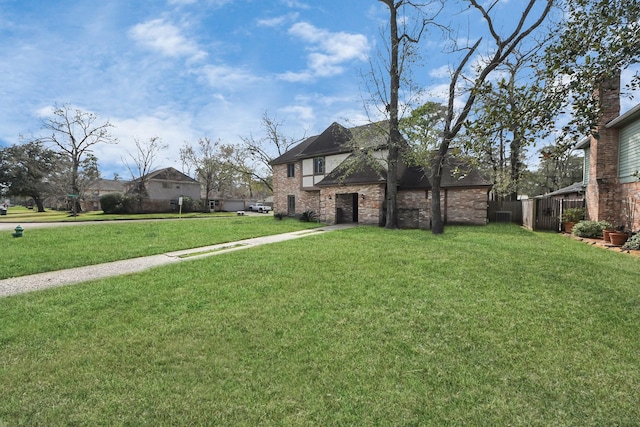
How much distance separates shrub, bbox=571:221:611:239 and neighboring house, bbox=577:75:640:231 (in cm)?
84

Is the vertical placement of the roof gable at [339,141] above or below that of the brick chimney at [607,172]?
above

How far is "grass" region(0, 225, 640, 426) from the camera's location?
237cm

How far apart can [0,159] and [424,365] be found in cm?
6039

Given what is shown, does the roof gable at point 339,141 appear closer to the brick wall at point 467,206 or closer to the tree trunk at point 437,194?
the tree trunk at point 437,194

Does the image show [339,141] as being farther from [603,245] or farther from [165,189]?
[165,189]

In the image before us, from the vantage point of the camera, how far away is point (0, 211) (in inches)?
1399

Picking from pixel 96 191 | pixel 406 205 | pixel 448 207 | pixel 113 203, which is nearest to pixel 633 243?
pixel 448 207

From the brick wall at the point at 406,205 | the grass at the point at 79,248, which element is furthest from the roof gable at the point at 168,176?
the brick wall at the point at 406,205

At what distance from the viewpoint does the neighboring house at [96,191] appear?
151ft

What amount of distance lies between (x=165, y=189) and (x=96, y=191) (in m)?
21.5

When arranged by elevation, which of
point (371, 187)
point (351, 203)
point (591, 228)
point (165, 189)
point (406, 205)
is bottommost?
point (591, 228)

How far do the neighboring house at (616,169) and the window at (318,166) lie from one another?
49.6 ft

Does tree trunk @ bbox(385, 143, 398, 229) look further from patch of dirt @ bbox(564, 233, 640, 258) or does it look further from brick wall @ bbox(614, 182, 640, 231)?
brick wall @ bbox(614, 182, 640, 231)

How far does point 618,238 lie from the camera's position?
9586 millimetres
